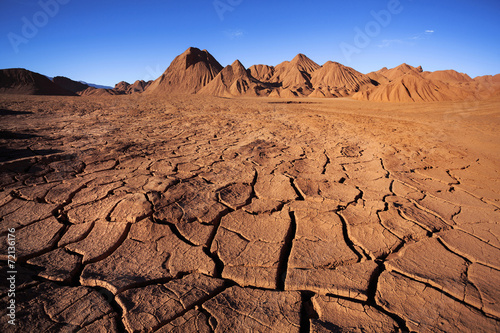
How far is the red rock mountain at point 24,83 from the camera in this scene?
1578 centimetres

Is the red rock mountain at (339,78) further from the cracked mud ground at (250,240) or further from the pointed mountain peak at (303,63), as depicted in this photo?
the cracked mud ground at (250,240)

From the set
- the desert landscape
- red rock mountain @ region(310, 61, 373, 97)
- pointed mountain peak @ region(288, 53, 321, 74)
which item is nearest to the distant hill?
pointed mountain peak @ region(288, 53, 321, 74)

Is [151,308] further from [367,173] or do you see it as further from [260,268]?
[367,173]

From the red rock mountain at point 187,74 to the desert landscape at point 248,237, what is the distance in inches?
1175

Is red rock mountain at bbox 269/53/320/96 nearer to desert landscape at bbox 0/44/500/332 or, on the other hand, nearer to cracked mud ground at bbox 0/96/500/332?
desert landscape at bbox 0/44/500/332

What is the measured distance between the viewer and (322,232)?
1.80m

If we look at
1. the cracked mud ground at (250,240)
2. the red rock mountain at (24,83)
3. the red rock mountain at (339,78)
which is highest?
the red rock mountain at (339,78)

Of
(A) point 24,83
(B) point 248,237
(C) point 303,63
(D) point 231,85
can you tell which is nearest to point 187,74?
(D) point 231,85

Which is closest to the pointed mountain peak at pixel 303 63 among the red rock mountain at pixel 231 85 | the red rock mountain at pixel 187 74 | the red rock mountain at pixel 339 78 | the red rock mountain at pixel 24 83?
the red rock mountain at pixel 339 78

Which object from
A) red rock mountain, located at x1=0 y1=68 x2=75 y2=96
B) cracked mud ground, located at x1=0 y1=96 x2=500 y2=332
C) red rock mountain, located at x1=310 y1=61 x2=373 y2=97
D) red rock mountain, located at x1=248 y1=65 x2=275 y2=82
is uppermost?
red rock mountain, located at x1=248 y1=65 x2=275 y2=82

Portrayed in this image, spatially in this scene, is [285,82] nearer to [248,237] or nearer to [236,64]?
[236,64]

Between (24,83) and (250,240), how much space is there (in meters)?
23.5

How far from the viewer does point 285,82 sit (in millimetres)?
33781

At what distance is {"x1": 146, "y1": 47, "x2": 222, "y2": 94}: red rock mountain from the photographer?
31.3 m
